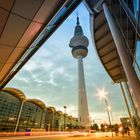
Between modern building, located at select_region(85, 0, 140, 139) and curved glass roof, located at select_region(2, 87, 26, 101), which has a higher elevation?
curved glass roof, located at select_region(2, 87, 26, 101)

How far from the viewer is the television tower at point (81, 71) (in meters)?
75.4

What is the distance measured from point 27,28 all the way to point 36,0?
121cm

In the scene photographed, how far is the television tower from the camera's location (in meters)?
75.4

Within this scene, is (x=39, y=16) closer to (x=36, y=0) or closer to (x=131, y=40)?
(x=36, y=0)

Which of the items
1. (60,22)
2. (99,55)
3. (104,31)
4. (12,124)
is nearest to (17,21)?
(60,22)

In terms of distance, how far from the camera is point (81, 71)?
8256cm

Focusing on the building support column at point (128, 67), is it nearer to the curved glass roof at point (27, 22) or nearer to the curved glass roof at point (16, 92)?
the curved glass roof at point (27, 22)

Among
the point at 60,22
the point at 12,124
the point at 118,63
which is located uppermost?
the point at 118,63

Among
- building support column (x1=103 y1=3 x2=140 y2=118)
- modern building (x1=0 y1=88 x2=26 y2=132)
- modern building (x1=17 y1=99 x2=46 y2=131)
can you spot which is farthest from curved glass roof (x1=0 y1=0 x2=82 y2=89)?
modern building (x1=17 y1=99 x2=46 y2=131)

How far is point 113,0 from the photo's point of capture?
493 inches

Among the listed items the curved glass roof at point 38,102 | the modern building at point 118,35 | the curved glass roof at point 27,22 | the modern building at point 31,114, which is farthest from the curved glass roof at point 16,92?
the curved glass roof at point 27,22

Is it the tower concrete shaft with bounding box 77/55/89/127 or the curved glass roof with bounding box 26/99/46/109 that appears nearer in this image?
the curved glass roof with bounding box 26/99/46/109

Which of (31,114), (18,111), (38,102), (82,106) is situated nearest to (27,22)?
(18,111)

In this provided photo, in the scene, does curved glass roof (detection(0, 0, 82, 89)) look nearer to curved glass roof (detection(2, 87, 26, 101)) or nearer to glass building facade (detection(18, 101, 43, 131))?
curved glass roof (detection(2, 87, 26, 101))
